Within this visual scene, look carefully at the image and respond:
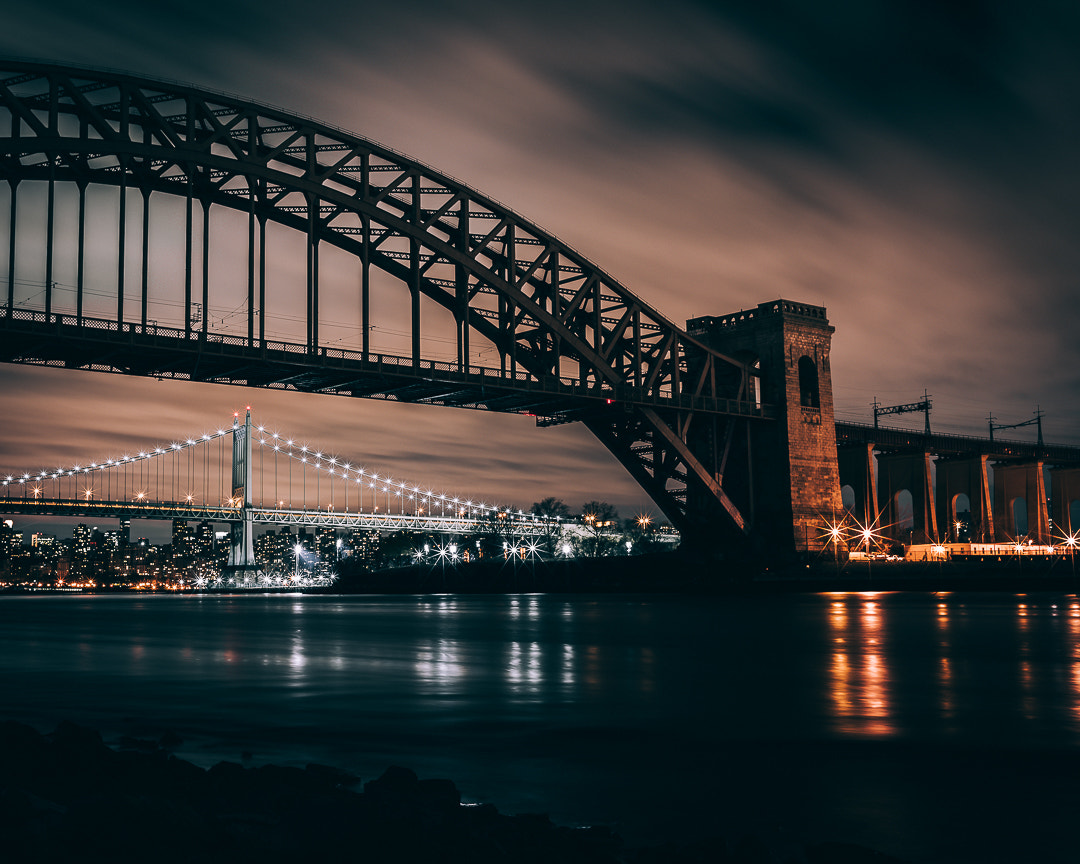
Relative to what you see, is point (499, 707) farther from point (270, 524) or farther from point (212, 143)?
point (270, 524)

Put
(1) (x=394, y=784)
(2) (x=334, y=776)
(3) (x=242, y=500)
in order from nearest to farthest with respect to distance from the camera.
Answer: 1. (1) (x=394, y=784)
2. (2) (x=334, y=776)
3. (3) (x=242, y=500)

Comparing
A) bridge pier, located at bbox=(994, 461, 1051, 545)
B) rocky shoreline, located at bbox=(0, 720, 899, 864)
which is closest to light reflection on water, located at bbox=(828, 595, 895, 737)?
rocky shoreline, located at bbox=(0, 720, 899, 864)

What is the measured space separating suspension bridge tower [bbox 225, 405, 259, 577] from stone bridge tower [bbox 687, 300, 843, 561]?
89751mm

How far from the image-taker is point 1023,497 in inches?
4579

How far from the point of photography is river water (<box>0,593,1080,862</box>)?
8539 mm

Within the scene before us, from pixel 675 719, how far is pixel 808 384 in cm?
5936

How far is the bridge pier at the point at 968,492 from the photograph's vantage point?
10762cm

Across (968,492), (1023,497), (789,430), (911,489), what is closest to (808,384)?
(789,430)

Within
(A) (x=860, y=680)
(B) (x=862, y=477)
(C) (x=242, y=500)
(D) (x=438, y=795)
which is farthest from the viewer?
(C) (x=242, y=500)

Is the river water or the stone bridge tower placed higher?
the stone bridge tower

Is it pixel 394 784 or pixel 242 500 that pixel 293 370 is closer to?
pixel 394 784

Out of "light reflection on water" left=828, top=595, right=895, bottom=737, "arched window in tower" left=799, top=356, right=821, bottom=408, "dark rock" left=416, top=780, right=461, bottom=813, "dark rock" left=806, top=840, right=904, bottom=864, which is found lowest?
"light reflection on water" left=828, top=595, right=895, bottom=737

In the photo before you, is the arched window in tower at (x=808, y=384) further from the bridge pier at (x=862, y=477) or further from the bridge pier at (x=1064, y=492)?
the bridge pier at (x=1064, y=492)

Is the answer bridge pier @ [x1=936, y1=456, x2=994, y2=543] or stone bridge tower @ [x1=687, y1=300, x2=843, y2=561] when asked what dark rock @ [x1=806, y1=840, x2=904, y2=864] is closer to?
stone bridge tower @ [x1=687, y1=300, x2=843, y2=561]
